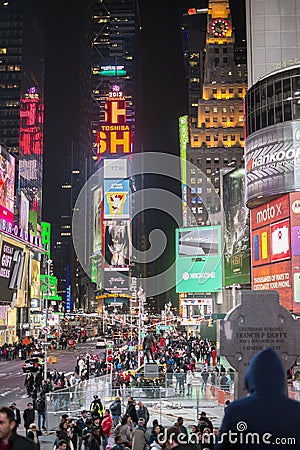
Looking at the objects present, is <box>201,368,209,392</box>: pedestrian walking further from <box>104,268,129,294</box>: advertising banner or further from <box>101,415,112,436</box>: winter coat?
<box>104,268,129,294</box>: advertising banner

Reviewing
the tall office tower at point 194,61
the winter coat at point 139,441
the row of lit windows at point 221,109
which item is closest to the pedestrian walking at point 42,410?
the winter coat at point 139,441

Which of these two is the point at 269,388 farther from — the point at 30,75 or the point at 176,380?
the point at 30,75

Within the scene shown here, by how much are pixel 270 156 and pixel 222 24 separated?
100852mm

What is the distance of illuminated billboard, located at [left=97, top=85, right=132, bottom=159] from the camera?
5551 inches

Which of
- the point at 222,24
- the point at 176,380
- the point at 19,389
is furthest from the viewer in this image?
the point at 222,24

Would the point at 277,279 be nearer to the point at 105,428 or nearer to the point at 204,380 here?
the point at 204,380

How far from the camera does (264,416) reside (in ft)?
13.2

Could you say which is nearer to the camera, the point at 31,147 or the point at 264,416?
the point at 264,416

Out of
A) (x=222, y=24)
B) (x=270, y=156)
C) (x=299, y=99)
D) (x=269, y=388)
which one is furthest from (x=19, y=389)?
(x=222, y=24)

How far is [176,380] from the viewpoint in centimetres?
2645

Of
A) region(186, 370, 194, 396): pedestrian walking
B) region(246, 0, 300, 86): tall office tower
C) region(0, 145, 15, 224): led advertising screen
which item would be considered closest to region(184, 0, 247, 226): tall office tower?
region(0, 145, 15, 224): led advertising screen

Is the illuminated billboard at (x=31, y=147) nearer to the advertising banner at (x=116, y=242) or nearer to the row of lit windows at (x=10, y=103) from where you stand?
the row of lit windows at (x=10, y=103)

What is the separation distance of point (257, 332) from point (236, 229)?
59266 mm

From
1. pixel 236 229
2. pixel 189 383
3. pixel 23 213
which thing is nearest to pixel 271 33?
pixel 236 229
